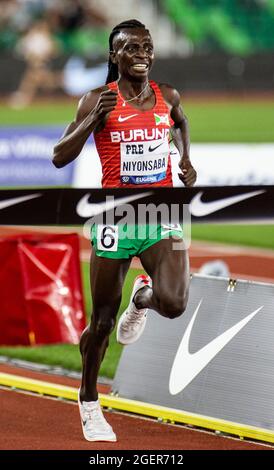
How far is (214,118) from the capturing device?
33.3m

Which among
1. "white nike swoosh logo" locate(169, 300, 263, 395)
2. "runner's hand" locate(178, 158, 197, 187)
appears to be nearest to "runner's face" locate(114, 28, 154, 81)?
"runner's hand" locate(178, 158, 197, 187)

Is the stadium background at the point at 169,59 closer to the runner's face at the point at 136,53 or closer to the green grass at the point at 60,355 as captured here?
the green grass at the point at 60,355

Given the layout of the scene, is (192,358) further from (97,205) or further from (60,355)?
(60,355)

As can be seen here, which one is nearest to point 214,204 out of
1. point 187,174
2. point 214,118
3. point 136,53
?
point 187,174

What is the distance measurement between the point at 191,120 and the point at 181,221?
1023 inches

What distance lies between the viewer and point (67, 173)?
18141 millimetres

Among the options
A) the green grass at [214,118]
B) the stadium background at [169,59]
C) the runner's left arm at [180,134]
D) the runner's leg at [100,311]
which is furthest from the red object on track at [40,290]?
the green grass at [214,118]

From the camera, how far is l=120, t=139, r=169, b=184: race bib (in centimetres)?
654

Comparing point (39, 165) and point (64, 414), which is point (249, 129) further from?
point (64, 414)

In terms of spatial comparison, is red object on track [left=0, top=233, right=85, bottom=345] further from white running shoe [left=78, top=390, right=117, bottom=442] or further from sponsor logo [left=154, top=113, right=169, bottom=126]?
sponsor logo [left=154, top=113, right=169, bottom=126]

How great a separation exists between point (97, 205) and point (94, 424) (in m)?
1.32

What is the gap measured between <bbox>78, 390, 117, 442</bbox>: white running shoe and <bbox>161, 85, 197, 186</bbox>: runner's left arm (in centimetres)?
140

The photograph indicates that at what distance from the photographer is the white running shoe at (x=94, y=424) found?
6.62m

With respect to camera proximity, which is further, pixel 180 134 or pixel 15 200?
pixel 180 134
